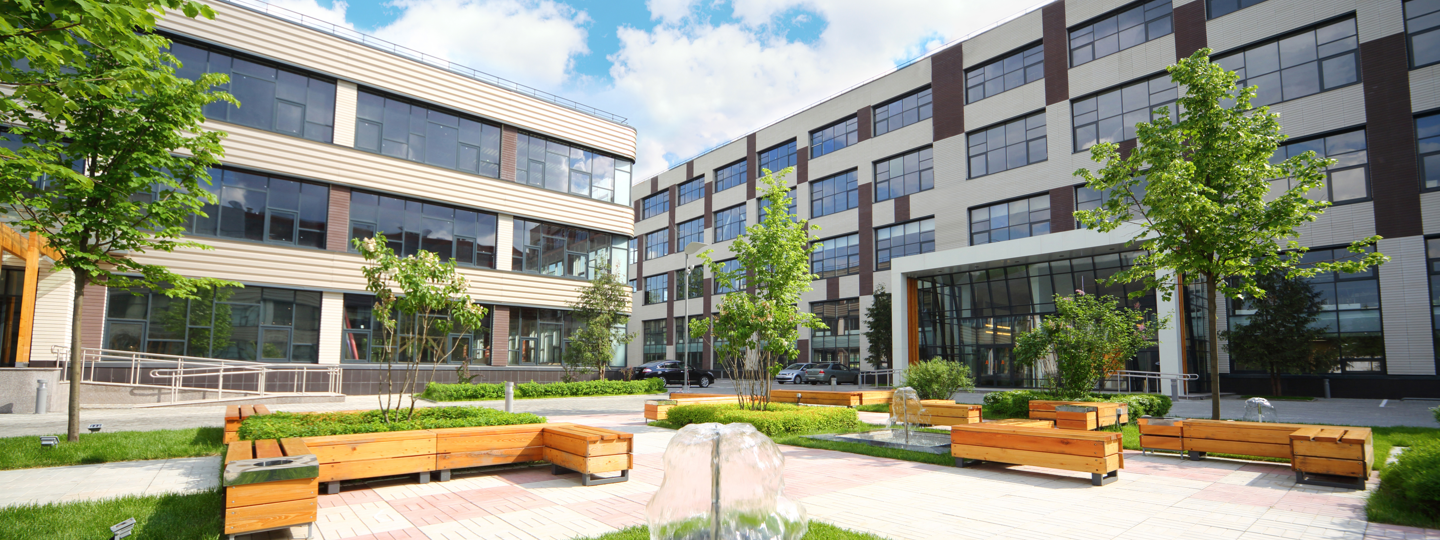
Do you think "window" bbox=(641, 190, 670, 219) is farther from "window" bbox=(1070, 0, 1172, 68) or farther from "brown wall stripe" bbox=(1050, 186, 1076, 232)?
"window" bbox=(1070, 0, 1172, 68)

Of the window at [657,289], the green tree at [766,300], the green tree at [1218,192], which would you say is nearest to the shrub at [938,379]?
the green tree at [766,300]

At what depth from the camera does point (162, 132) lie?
35.9 feet

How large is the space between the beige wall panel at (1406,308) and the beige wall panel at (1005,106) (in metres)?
14.3

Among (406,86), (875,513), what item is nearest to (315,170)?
(406,86)

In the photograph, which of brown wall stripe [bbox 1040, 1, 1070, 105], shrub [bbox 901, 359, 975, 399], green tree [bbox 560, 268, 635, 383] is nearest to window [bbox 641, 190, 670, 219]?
green tree [bbox 560, 268, 635, 383]

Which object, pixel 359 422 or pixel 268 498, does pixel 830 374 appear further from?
pixel 268 498

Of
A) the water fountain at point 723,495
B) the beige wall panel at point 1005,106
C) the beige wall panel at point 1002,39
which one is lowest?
the water fountain at point 723,495

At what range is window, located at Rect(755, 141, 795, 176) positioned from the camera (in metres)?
48.5

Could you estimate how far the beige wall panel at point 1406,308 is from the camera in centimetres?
2294

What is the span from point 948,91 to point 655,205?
32.3 m

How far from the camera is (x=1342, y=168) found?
25.0 metres

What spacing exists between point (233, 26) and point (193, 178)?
15037 mm

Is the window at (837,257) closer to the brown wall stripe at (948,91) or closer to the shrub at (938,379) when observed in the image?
the brown wall stripe at (948,91)

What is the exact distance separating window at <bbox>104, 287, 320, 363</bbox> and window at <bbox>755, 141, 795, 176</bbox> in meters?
31.4
